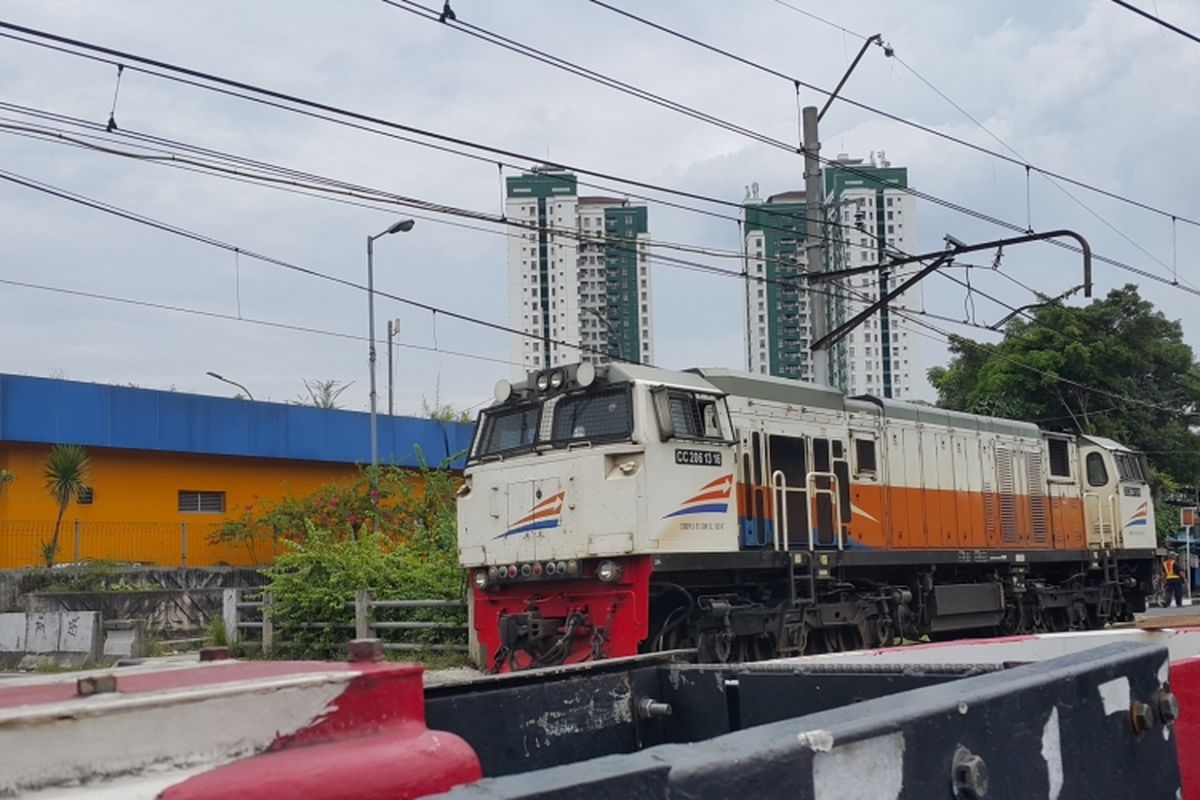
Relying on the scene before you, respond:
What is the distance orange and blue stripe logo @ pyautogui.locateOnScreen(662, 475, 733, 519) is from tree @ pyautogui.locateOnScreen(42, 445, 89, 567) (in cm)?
1720

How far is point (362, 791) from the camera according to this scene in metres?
1.92

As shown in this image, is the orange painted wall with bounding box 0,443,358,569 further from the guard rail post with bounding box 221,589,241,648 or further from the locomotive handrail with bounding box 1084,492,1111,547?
the locomotive handrail with bounding box 1084,492,1111,547

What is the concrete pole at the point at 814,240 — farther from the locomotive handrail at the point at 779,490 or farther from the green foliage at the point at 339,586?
the green foliage at the point at 339,586

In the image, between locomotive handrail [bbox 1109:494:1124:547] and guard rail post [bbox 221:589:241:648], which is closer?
guard rail post [bbox 221:589:241:648]

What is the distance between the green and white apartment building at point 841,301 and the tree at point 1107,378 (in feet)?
10.9

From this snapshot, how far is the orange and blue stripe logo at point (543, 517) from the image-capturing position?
1249cm

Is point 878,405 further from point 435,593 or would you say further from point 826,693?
point 826,693

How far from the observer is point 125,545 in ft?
89.5

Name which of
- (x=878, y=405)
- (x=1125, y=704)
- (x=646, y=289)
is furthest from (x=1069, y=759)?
(x=646, y=289)

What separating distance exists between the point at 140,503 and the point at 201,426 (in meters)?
2.23

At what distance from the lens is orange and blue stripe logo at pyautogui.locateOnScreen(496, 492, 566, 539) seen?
1249cm

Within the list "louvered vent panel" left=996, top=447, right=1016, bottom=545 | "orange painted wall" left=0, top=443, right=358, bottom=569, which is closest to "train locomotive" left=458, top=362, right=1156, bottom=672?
"louvered vent panel" left=996, top=447, right=1016, bottom=545

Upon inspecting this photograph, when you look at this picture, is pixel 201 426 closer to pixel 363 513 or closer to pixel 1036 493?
pixel 363 513

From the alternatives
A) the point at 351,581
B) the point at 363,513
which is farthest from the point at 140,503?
the point at 351,581
